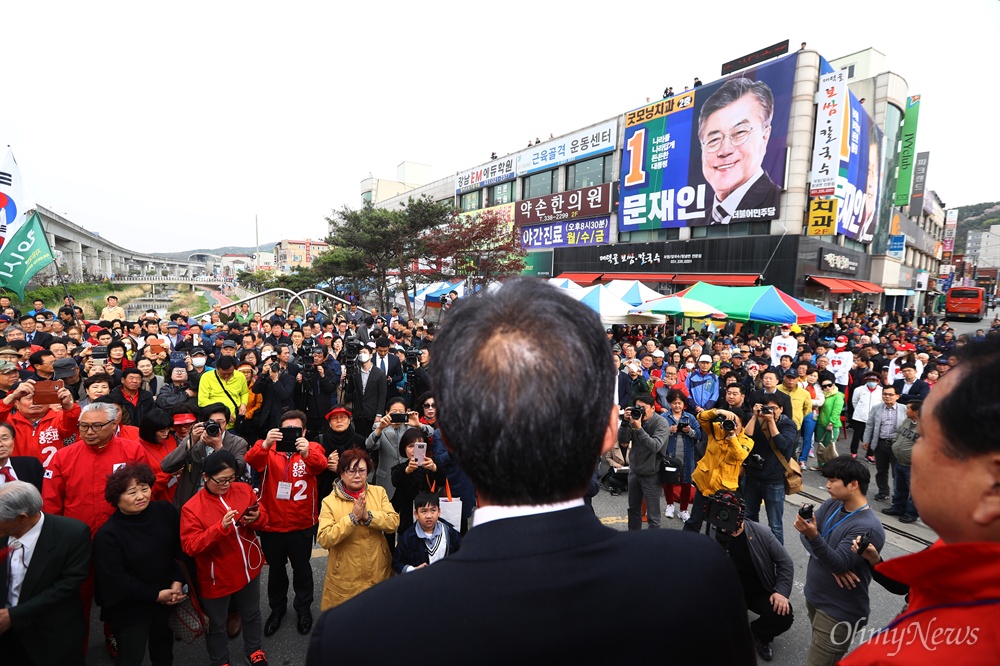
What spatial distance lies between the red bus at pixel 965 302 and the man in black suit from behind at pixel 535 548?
4562 cm

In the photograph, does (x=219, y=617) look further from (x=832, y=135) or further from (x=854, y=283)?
(x=854, y=283)

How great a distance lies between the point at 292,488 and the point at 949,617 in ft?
12.0

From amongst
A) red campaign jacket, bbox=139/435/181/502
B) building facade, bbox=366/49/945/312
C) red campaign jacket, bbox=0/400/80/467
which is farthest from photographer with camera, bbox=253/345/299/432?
building facade, bbox=366/49/945/312

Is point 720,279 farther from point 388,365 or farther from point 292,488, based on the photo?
point 292,488

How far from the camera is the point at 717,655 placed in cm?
75

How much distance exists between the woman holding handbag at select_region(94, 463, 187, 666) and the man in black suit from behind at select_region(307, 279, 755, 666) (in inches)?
110

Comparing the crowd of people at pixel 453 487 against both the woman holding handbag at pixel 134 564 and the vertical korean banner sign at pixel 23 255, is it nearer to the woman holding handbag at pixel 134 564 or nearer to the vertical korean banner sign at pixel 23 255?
the woman holding handbag at pixel 134 564

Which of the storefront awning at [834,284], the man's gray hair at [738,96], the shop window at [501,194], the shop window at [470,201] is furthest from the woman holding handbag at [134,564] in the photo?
the shop window at [470,201]

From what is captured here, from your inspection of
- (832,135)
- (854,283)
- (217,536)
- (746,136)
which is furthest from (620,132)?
(217,536)

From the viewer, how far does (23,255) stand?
24.3 feet

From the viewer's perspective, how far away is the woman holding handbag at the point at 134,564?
103 inches

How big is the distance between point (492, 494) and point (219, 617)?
3.24 metres

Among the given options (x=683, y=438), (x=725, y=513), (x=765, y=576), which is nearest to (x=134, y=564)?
(x=725, y=513)

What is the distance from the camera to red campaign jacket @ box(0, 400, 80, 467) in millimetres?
3645
